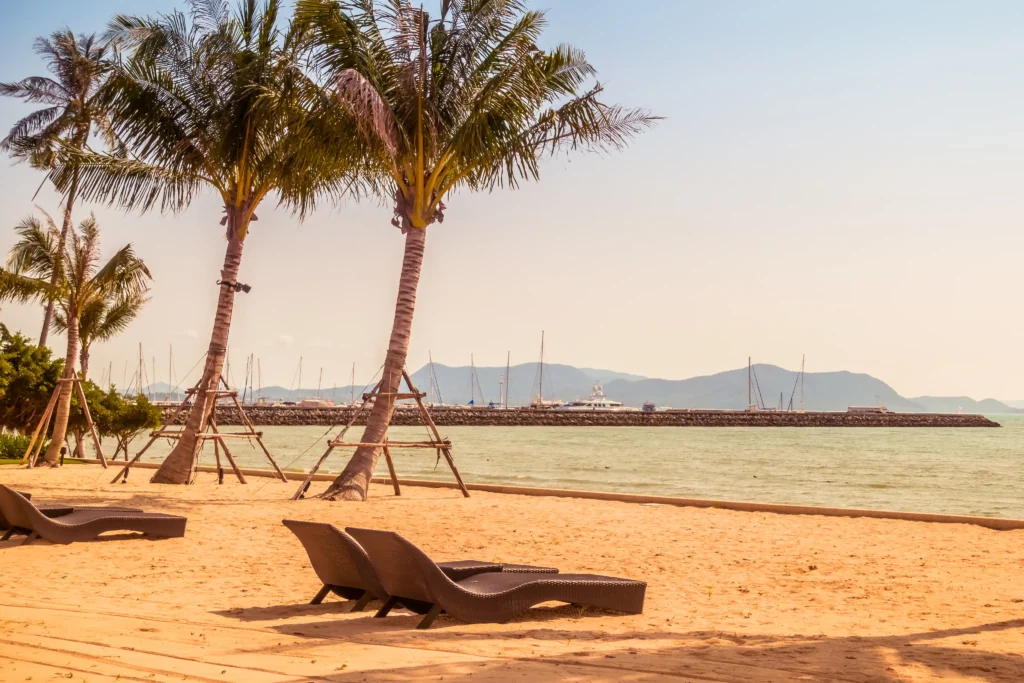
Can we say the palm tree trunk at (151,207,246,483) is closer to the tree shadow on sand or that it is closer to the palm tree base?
the palm tree base

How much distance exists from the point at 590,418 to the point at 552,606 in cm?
9343

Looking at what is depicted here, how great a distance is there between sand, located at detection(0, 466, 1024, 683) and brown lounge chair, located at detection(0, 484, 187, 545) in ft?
0.63

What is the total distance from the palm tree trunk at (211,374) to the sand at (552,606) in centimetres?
244

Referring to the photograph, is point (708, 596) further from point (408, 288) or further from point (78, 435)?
point (78, 435)

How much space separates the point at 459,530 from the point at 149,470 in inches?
439

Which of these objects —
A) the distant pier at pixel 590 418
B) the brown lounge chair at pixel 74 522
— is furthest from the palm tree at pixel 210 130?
the distant pier at pixel 590 418

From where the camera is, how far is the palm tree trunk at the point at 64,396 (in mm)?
20297

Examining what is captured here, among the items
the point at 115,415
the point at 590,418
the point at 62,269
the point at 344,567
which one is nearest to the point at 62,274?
the point at 62,269

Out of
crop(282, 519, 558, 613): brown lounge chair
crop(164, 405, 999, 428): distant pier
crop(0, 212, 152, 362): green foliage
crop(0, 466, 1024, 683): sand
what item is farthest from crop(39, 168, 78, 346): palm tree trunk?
crop(164, 405, 999, 428): distant pier

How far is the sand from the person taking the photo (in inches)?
204

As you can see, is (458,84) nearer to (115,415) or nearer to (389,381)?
(389,381)

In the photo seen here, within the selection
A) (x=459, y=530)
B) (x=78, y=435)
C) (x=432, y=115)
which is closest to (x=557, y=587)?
(x=459, y=530)

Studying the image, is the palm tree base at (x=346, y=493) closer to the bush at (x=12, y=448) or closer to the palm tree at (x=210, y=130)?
the palm tree at (x=210, y=130)

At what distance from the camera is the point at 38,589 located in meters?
7.57
